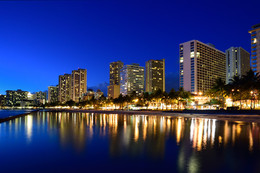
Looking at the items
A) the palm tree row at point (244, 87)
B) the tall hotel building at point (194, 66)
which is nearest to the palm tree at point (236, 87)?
the palm tree row at point (244, 87)

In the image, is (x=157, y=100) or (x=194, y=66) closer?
(x=157, y=100)

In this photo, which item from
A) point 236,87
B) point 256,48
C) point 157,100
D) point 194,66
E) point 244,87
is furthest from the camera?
point 194,66

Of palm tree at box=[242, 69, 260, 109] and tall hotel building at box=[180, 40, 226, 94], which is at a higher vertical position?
tall hotel building at box=[180, 40, 226, 94]

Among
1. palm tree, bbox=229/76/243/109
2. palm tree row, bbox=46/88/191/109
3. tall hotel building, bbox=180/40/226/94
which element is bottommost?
palm tree row, bbox=46/88/191/109

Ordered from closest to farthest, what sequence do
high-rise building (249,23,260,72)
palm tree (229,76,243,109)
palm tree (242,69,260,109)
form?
palm tree (242,69,260,109) → palm tree (229,76,243,109) → high-rise building (249,23,260,72)

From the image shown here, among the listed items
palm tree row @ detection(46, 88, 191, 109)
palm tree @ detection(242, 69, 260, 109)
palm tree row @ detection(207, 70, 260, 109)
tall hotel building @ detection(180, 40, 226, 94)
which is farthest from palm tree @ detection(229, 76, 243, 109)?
tall hotel building @ detection(180, 40, 226, 94)

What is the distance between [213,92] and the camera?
269 ft

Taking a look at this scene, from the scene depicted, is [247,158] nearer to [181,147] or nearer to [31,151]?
[181,147]

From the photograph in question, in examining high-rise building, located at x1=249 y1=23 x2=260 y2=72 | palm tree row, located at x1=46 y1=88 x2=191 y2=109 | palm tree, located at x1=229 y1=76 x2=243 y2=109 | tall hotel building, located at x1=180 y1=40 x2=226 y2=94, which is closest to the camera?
palm tree, located at x1=229 y1=76 x2=243 y2=109

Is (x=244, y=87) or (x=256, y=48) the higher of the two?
(x=256, y=48)

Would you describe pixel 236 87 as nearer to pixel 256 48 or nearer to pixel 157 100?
pixel 157 100

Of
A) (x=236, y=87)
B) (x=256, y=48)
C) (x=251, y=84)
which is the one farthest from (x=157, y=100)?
(x=256, y=48)

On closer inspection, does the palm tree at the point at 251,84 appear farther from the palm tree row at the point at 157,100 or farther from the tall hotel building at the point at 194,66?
the tall hotel building at the point at 194,66

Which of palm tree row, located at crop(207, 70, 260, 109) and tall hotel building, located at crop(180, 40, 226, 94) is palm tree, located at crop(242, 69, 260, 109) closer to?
palm tree row, located at crop(207, 70, 260, 109)
